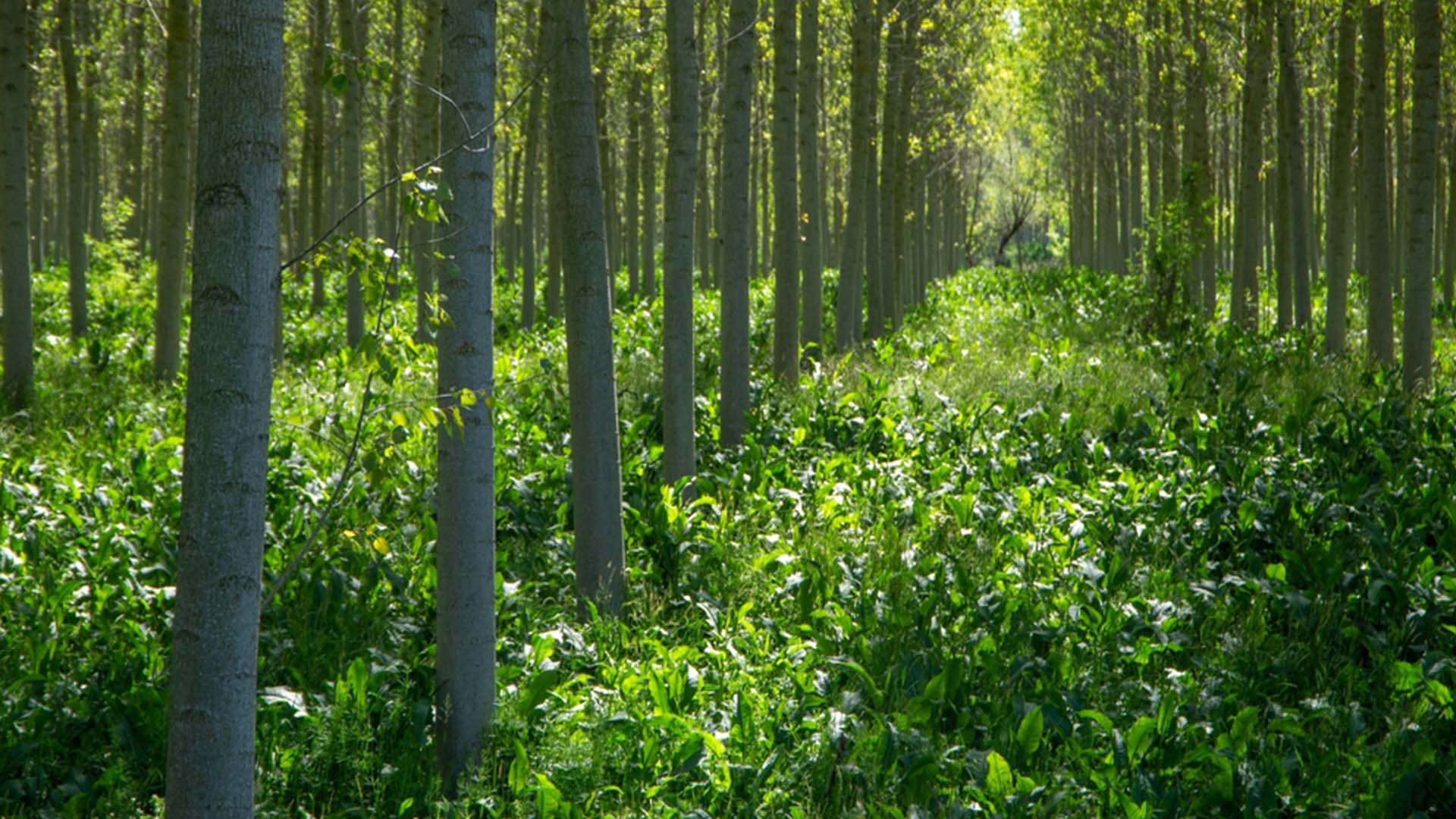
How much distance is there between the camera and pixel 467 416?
4367 millimetres

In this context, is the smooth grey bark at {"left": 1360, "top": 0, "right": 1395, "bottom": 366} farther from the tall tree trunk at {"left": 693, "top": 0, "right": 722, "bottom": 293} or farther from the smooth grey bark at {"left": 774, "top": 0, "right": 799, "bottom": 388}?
the tall tree trunk at {"left": 693, "top": 0, "right": 722, "bottom": 293}

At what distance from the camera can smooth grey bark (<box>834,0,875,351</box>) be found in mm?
13367

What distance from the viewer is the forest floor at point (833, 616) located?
4250 millimetres

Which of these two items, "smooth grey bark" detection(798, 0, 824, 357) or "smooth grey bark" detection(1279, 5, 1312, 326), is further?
"smooth grey bark" detection(1279, 5, 1312, 326)

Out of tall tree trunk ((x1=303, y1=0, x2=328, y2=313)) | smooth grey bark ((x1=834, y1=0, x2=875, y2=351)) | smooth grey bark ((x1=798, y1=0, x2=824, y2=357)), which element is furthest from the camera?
tall tree trunk ((x1=303, y1=0, x2=328, y2=313))

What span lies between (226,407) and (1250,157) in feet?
47.9

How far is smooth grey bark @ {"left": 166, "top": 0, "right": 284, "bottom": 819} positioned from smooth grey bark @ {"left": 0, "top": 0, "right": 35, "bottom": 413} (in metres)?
8.73

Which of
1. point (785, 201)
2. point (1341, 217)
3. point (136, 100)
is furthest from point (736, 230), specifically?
point (136, 100)

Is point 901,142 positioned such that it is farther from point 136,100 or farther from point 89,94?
point 136,100

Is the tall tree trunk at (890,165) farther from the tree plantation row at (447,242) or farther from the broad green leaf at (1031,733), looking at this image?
the broad green leaf at (1031,733)

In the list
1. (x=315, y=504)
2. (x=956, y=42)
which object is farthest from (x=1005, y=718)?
(x=956, y=42)

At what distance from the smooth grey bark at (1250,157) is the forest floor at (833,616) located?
546 centimetres

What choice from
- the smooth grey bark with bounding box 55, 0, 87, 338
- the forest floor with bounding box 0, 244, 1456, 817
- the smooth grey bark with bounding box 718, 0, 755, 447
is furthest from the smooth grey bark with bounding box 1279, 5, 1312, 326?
the smooth grey bark with bounding box 55, 0, 87, 338

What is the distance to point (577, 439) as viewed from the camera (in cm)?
582
